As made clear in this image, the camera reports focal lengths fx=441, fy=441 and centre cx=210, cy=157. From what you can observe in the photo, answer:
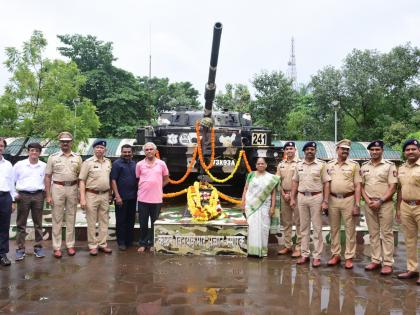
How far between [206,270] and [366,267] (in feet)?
6.15

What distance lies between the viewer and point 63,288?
4320 mm

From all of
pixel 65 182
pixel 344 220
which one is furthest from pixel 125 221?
pixel 344 220

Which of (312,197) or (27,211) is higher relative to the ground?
(312,197)

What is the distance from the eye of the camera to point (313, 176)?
209 inches

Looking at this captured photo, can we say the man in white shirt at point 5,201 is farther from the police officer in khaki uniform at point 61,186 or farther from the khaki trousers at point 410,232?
the khaki trousers at point 410,232

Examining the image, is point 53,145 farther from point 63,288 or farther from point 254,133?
point 63,288

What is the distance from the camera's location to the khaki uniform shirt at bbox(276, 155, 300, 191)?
5.94 m

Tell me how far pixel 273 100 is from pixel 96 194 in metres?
20.4

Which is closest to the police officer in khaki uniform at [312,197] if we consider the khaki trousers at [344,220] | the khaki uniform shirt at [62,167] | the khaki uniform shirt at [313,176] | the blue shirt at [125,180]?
the khaki uniform shirt at [313,176]

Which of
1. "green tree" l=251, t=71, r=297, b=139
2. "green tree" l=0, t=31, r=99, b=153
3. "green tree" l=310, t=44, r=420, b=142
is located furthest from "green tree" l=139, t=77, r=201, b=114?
"green tree" l=0, t=31, r=99, b=153

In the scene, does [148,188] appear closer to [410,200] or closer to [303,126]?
[410,200]

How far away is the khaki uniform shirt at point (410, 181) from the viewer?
4.62m

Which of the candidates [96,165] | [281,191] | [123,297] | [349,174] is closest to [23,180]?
[96,165]

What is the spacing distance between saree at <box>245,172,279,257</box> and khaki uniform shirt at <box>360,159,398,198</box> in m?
1.15
